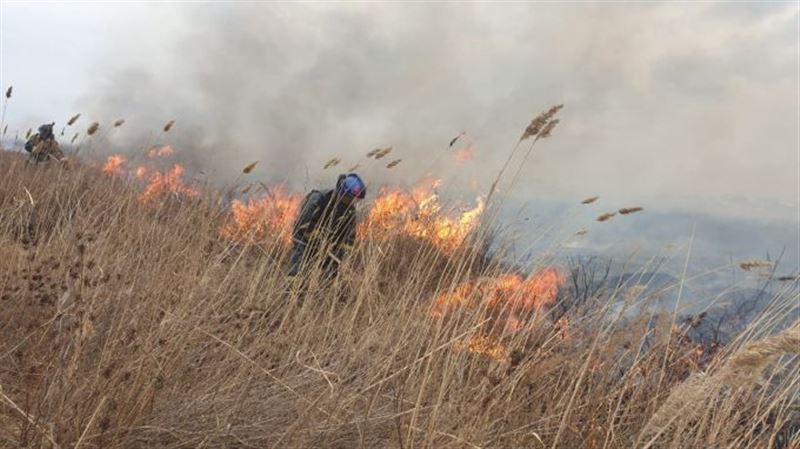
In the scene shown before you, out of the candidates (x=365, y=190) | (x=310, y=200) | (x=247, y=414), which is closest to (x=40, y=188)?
(x=310, y=200)

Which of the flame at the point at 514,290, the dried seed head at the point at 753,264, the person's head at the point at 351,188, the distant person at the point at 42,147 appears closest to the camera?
the dried seed head at the point at 753,264

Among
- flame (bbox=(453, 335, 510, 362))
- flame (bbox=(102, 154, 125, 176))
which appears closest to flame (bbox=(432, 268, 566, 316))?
flame (bbox=(453, 335, 510, 362))

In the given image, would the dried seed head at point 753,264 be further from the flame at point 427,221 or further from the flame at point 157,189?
the flame at point 157,189

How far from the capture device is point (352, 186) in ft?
16.5

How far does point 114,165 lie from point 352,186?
7.40 feet

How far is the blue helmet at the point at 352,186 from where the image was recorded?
493 cm

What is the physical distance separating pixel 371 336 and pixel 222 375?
576 mm

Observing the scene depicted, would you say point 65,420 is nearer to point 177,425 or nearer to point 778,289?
point 177,425

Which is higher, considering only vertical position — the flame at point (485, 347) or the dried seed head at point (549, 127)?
the dried seed head at point (549, 127)

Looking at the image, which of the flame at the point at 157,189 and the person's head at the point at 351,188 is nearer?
the person's head at the point at 351,188

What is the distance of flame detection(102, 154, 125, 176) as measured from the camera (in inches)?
209

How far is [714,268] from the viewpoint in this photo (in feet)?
7.81

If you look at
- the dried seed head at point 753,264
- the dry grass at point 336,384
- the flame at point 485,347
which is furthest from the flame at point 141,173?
the dried seed head at point 753,264

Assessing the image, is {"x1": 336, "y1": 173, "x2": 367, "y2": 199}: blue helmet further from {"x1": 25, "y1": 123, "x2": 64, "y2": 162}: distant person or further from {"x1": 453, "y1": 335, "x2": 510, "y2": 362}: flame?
{"x1": 453, "y1": 335, "x2": 510, "y2": 362}: flame
